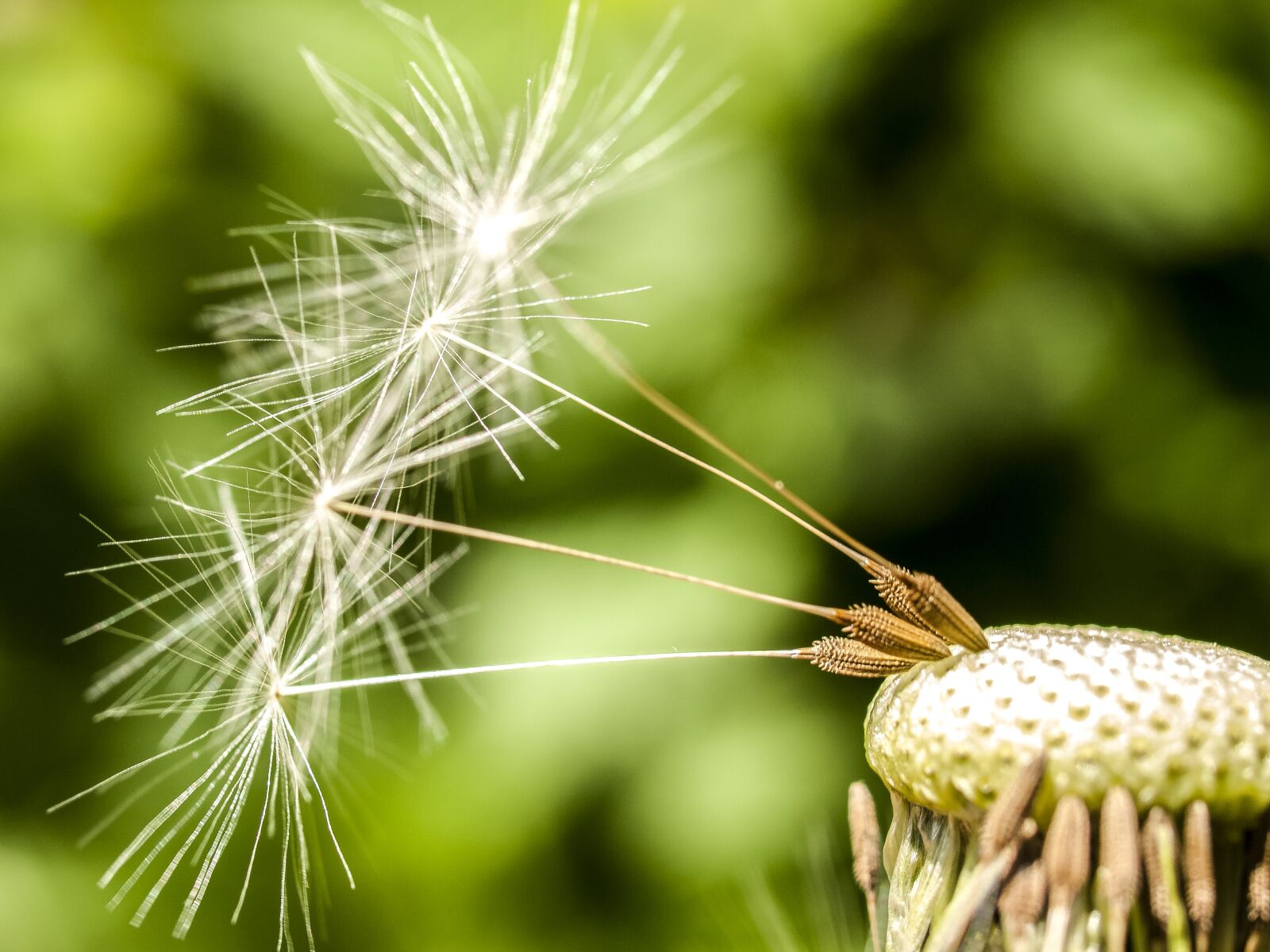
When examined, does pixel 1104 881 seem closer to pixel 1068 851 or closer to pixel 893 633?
pixel 1068 851

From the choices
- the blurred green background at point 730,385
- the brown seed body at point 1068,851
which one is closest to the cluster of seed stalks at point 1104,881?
the brown seed body at point 1068,851

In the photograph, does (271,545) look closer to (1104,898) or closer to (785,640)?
(1104,898)

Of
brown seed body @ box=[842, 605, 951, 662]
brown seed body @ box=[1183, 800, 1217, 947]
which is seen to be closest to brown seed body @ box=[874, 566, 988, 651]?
brown seed body @ box=[842, 605, 951, 662]

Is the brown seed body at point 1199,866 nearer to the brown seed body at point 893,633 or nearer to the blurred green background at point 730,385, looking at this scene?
the brown seed body at point 893,633

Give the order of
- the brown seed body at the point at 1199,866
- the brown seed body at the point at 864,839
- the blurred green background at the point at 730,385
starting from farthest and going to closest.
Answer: the blurred green background at the point at 730,385, the brown seed body at the point at 864,839, the brown seed body at the point at 1199,866

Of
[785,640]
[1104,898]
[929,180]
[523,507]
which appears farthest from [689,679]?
[1104,898]

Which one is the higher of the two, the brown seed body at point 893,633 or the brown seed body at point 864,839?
the brown seed body at point 893,633

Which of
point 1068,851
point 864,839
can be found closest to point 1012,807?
point 1068,851

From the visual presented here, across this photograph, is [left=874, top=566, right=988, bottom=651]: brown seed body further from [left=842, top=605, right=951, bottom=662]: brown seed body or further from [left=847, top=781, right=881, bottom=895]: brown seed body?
[left=847, top=781, right=881, bottom=895]: brown seed body
